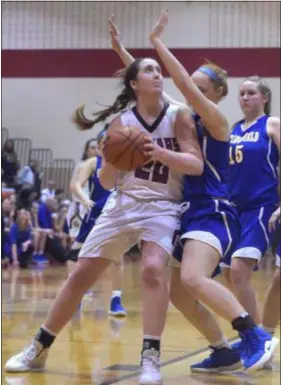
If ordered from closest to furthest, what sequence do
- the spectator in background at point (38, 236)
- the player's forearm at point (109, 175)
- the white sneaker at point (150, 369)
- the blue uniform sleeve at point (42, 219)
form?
the white sneaker at point (150, 369) → the player's forearm at point (109, 175) → the spectator in background at point (38, 236) → the blue uniform sleeve at point (42, 219)

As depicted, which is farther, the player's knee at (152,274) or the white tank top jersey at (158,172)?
the white tank top jersey at (158,172)

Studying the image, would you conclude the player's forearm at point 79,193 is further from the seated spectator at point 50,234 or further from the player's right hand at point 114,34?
the seated spectator at point 50,234

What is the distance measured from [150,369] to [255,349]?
21.1 inches

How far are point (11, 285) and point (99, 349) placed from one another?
4.72 metres

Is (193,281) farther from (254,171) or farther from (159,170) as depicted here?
(254,171)

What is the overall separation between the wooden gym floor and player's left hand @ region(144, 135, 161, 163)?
115 cm

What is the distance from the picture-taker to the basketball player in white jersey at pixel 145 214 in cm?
398

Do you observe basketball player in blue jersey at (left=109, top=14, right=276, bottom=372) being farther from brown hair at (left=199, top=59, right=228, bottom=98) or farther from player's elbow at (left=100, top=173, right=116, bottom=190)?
player's elbow at (left=100, top=173, right=116, bottom=190)

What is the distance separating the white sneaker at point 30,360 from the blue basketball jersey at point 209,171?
1.16m

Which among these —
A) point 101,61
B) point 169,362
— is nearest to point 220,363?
point 169,362

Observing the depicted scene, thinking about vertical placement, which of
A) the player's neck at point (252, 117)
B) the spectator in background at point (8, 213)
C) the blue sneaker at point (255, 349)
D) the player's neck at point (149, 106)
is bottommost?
the spectator in background at point (8, 213)

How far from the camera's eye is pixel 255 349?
3.92 metres

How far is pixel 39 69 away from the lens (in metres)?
18.7

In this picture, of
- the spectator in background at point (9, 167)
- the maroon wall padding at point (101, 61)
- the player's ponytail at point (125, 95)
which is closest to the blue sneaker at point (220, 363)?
the player's ponytail at point (125, 95)
